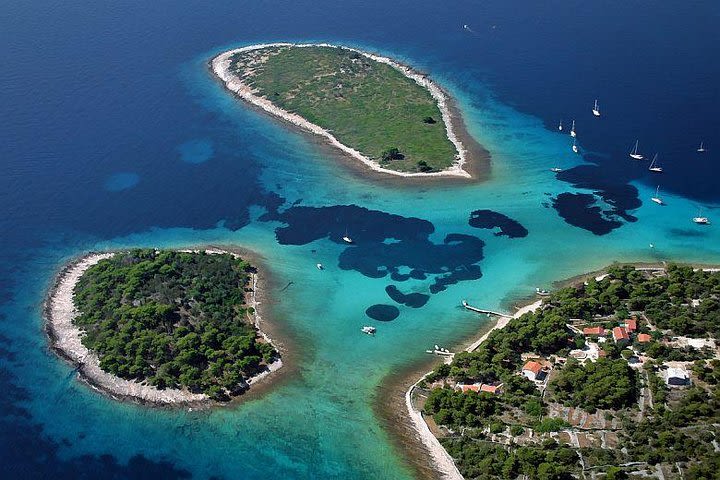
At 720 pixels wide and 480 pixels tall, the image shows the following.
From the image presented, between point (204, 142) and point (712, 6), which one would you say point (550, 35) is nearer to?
point (712, 6)

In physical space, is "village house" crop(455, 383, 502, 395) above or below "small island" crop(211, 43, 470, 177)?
below

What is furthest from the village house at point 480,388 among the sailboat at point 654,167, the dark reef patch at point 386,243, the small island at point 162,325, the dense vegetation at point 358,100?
the sailboat at point 654,167

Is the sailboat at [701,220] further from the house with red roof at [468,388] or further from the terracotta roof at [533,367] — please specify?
the house with red roof at [468,388]

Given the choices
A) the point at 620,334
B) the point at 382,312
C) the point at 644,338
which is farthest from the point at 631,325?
the point at 382,312

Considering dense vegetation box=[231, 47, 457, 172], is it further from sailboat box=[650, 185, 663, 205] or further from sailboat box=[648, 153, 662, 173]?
sailboat box=[648, 153, 662, 173]

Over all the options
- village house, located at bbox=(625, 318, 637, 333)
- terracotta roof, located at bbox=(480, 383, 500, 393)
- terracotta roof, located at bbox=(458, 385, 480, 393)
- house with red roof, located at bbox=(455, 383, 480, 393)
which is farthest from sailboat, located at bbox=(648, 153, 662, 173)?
terracotta roof, located at bbox=(458, 385, 480, 393)

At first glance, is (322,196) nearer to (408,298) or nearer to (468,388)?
(408,298)

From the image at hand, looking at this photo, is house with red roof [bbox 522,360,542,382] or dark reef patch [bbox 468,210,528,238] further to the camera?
dark reef patch [bbox 468,210,528,238]
